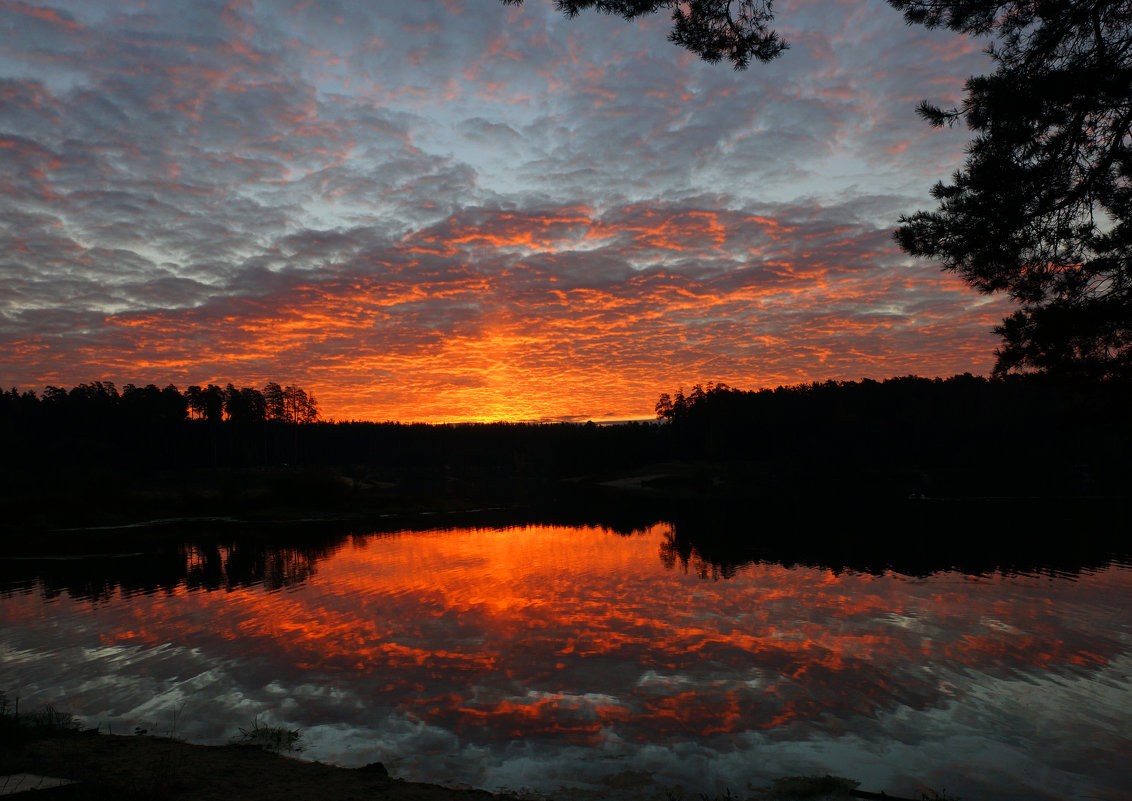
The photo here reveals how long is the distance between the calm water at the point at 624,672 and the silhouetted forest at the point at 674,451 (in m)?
47.5

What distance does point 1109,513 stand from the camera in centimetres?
5938

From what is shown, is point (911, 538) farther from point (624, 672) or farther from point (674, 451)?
point (674, 451)

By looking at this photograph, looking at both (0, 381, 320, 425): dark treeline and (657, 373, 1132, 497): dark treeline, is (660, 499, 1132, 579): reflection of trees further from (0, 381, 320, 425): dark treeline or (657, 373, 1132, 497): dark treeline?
(0, 381, 320, 425): dark treeline

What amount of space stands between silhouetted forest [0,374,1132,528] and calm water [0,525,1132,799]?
1871 inches

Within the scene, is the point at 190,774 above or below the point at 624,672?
above

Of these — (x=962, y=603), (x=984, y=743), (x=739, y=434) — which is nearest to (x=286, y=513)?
(x=962, y=603)

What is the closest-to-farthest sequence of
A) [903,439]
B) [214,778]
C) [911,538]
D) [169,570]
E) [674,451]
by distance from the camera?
1. [214,778]
2. [169,570]
3. [911,538]
4. [903,439]
5. [674,451]

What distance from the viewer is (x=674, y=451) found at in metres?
182

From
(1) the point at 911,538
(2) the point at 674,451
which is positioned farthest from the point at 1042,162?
(2) the point at 674,451

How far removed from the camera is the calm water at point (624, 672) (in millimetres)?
12797

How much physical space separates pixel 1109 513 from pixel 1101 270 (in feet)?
206

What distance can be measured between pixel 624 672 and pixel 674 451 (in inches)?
6537

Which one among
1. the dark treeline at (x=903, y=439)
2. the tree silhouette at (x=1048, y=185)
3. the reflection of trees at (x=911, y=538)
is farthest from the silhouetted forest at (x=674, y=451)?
the tree silhouette at (x=1048, y=185)

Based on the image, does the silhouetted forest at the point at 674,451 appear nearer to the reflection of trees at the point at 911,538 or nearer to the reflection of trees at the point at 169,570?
the reflection of trees at the point at 911,538
